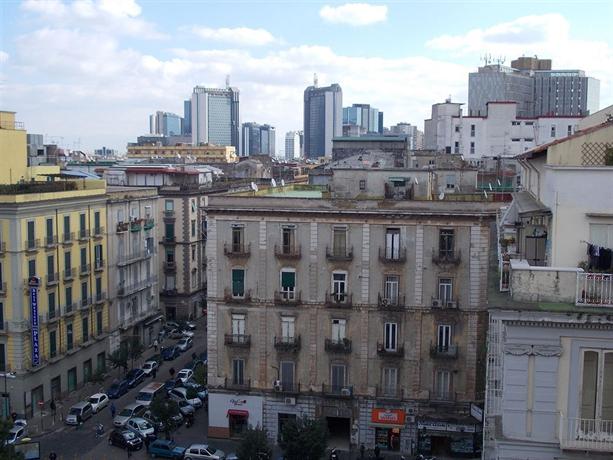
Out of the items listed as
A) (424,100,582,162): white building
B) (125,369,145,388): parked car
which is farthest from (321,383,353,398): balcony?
(424,100,582,162): white building

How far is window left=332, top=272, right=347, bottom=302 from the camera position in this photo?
142 feet

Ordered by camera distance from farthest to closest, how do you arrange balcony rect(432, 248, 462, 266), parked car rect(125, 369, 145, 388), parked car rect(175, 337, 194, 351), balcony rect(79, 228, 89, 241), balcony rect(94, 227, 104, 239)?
1. parked car rect(175, 337, 194, 351)
2. balcony rect(94, 227, 104, 239)
3. parked car rect(125, 369, 145, 388)
4. balcony rect(79, 228, 89, 241)
5. balcony rect(432, 248, 462, 266)

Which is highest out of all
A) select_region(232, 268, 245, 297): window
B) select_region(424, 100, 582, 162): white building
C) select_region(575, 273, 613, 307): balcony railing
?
select_region(424, 100, 582, 162): white building

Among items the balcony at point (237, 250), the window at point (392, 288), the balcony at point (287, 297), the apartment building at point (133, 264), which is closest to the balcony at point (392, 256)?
the window at point (392, 288)

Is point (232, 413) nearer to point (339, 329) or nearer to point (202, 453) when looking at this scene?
point (202, 453)

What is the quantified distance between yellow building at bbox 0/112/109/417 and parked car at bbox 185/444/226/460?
45.7 feet

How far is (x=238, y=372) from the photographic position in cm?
4494

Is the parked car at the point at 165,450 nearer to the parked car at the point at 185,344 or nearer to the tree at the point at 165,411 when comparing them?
the tree at the point at 165,411

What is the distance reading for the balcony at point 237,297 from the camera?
44219 mm

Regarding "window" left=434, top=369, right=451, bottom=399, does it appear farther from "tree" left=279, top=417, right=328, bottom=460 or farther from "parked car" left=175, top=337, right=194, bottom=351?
"parked car" left=175, top=337, right=194, bottom=351

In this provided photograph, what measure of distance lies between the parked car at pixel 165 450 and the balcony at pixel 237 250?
38.6 feet

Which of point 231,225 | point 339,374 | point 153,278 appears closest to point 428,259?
point 339,374

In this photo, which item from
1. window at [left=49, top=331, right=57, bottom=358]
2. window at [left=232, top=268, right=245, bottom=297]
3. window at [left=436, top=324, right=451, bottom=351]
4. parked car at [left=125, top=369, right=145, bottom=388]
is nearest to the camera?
window at [left=436, top=324, right=451, bottom=351]

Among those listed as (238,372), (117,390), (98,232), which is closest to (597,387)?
(238,372)
